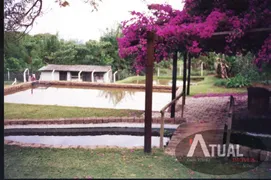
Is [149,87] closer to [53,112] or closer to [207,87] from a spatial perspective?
[53,112]

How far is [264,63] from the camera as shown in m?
3.02

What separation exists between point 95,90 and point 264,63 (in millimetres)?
2268

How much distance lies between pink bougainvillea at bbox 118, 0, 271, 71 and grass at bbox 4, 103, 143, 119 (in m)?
1.21

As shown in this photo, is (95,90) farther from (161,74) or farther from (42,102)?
(161,74)

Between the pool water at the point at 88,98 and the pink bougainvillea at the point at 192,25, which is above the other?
the pink bougainvillea at the point at 192,25

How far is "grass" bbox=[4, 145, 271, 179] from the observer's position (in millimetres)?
2469

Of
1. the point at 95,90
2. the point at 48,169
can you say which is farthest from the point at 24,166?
the point at 95,90

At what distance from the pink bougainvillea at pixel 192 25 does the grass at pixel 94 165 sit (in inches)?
45.4

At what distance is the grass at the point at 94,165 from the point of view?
8.10 feet

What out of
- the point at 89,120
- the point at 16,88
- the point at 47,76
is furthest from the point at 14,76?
the point at 89,120

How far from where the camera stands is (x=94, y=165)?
2645 mm

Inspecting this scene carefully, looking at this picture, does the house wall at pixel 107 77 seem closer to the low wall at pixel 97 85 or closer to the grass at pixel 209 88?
the low wall at pixel 97 85

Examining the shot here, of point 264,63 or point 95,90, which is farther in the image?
point 95,90

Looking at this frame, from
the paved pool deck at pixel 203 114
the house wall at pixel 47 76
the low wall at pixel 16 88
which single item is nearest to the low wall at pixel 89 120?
the paved pool deck at pixel 203 114
